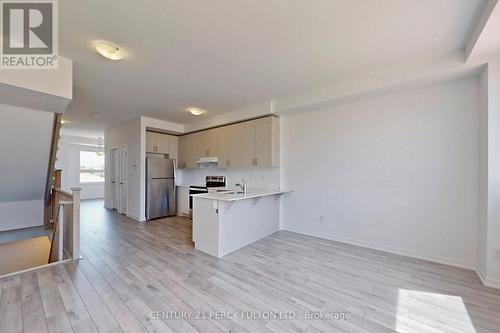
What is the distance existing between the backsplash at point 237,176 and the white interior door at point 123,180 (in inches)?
57.7

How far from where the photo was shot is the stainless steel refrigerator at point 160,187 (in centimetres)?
535

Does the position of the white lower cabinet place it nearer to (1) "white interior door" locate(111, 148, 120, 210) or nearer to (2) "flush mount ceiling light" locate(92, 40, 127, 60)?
(1) "white interior door" locate(111, 148, 120, 210)

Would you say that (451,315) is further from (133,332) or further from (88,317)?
(88,317)

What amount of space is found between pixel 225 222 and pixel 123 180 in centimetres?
439

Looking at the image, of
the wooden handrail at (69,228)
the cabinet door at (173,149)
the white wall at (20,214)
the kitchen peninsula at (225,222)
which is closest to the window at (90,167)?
the white wall at (20,214)

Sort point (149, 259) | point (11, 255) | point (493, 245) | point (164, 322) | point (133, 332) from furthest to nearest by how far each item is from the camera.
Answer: point (11, 255) < point (149, 259) < point (493, 245) < point (164, 322) < point (133, 332)

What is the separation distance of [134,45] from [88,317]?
2.72 meters

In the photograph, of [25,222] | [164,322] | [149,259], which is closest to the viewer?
[164,322]

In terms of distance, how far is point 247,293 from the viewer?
218cm

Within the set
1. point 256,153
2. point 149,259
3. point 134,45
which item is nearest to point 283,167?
point 256,153

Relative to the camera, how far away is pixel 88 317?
1797 millimetres

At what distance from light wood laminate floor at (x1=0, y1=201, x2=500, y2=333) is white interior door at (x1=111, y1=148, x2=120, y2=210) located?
3.50 meters

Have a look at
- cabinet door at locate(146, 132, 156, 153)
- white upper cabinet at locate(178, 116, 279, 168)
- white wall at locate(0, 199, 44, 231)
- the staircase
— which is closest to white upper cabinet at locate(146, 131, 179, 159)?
cabinet door at locate(146, 132, 156, 153)

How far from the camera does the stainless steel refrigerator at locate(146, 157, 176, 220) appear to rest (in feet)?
17.6
